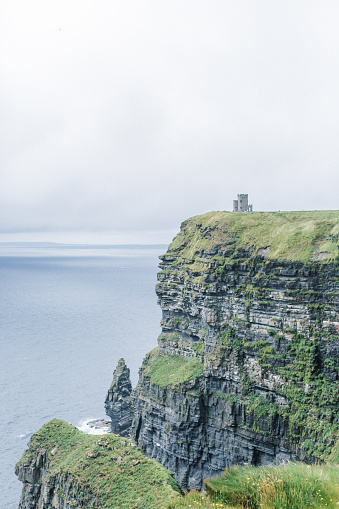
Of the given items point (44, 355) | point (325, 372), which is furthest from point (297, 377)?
point (44, 355)

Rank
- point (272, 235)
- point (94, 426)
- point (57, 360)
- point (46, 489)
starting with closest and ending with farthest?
1. point (46, 489)
2. point (272, 235)
3. point (94, 426)
4. point (57, 360)

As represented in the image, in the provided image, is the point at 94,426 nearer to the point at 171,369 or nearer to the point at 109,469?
the point at 171,369

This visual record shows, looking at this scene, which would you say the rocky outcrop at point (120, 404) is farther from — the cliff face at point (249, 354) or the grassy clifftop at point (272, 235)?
the grassy clifftop at point (272, 235)

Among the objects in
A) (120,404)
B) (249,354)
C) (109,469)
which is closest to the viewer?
(109,469)

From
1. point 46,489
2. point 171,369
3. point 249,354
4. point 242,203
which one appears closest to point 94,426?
point 171,369

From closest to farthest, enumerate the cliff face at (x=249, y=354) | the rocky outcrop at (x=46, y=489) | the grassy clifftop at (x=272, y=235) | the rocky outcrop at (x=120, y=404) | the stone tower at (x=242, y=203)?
the rocky outcrop at (x=46, y=489), the cliff face at (x=249, y=354), the grassy clifftop at (x=272, y=235), the stone tower at (x=242, y=203), the rocky outcrop at (x=120, y=404)

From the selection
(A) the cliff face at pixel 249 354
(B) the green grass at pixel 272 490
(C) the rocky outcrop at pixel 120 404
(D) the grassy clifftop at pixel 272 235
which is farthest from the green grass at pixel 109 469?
(C) the rocky outcrop at pixel 120 404
